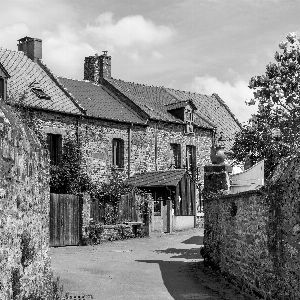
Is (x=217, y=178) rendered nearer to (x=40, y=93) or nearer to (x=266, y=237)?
(x=266, y=237)

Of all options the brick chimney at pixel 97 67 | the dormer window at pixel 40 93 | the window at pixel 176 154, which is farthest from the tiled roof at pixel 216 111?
the dormer window at pixel 40 93

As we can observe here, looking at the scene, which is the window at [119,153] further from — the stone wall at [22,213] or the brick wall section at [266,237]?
the stone wall at [22,213]

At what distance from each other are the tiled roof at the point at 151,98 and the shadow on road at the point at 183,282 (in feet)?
58.6

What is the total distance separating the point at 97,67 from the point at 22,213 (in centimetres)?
3005

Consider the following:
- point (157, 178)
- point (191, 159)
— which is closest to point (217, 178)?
point (157, 178)

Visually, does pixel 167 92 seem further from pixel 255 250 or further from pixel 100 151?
pixel 255 250

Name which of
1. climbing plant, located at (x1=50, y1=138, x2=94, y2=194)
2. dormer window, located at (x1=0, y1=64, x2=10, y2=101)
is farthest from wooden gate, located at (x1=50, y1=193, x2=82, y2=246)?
dormer window, located at (x1=0, y1=64, x2=10, y2=101)

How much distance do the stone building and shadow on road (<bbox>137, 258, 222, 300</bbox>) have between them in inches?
457

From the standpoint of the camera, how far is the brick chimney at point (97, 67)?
36.5 meters

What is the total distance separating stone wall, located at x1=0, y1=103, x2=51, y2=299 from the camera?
6359 mm

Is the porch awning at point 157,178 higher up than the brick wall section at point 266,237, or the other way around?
the porch awning at point 157,178

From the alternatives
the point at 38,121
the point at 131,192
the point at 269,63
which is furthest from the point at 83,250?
the point at 269,63

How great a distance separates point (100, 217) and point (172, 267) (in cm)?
895

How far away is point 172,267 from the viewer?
49.4 ft
